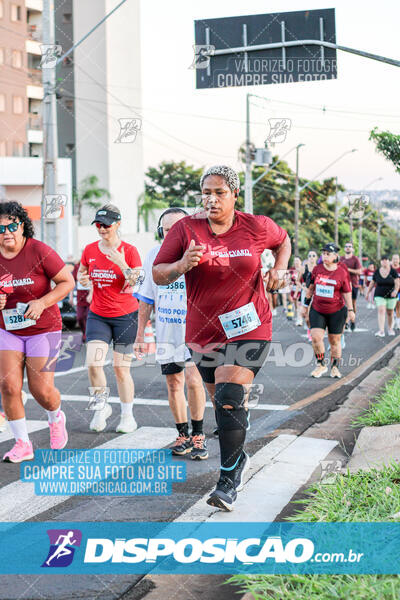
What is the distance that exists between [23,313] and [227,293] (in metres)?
1.88

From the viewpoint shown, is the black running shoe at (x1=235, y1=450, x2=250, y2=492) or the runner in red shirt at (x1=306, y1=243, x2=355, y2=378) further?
the runner in red shirt at (x1=306, y1=243, x2=355, y2=378)

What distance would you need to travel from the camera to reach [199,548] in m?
4.07

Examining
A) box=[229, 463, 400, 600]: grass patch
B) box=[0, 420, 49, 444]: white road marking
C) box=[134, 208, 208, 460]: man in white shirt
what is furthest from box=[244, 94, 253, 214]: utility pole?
box=[229, 463, 400, 600]: grass patch

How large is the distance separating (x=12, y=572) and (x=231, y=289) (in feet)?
6.63

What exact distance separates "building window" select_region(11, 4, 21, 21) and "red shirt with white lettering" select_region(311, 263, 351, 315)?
48385 millimetres

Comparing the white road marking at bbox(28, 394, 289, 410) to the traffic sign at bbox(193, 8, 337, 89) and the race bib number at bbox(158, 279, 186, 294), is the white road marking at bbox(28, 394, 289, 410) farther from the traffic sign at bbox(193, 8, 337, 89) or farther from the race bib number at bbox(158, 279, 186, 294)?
the traffic sign at bbox(193, 8, 337, 89)

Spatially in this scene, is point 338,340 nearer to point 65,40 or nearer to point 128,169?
point 128,169

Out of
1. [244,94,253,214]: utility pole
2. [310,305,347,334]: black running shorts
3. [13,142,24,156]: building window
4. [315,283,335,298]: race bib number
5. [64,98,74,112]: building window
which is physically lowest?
[310,305,347,334]: black running shorts

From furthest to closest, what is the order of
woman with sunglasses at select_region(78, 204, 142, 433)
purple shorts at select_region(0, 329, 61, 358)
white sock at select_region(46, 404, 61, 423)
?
woman with sunglasses at select_region(78, 204, 142, 433) < white sock at select_region(46, 404, 61, 423) < purple shorts at select_region(0, 329, 61, 358)

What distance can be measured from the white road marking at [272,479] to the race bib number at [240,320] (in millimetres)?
1062

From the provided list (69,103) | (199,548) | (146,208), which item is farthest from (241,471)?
(69,103)

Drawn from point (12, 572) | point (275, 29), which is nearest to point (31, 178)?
point (275, 29)

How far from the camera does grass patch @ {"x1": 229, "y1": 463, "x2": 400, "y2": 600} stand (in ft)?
10.3

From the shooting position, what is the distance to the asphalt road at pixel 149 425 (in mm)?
3732
